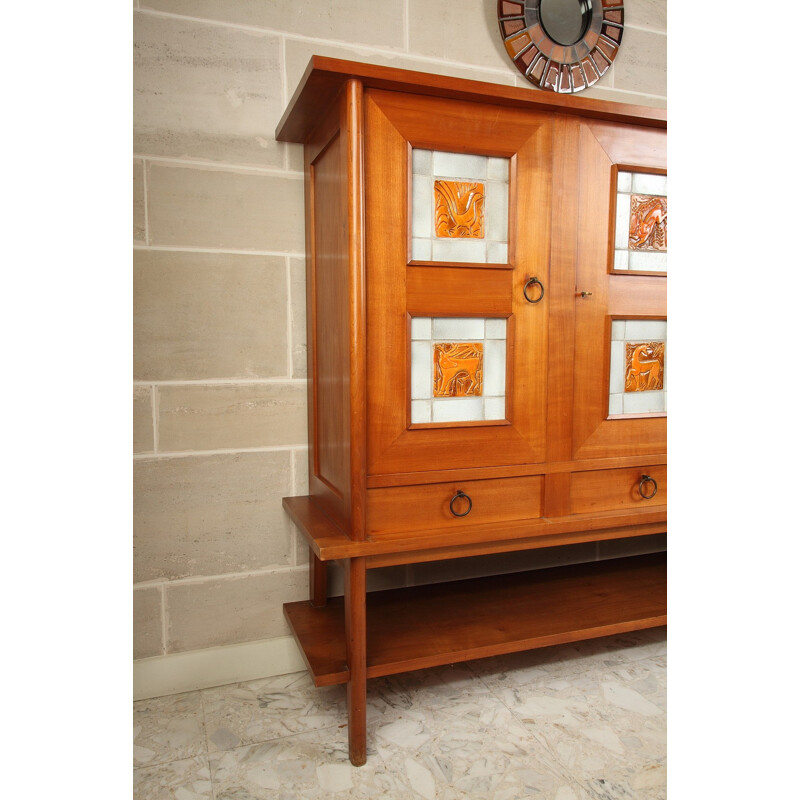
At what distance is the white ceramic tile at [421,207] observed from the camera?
1.42 metres

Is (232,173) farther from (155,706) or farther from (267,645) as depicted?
(155,706)

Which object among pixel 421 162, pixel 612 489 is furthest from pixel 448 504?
pixel 421 162

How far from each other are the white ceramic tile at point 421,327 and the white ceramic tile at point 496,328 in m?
0.15

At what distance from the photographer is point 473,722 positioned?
61.1 inches

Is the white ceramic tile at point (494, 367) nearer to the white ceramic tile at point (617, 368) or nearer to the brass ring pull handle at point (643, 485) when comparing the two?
the white ceramic tile at point (617, 368)

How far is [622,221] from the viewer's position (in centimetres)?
162

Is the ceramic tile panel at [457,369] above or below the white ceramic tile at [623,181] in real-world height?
below

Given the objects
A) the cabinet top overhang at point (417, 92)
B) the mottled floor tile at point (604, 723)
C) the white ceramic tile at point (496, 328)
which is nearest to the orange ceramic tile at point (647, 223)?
the cabinet top overhang at point (417, 92)

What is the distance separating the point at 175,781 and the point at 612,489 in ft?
4.10

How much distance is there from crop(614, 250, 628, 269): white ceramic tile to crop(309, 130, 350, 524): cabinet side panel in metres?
0.73

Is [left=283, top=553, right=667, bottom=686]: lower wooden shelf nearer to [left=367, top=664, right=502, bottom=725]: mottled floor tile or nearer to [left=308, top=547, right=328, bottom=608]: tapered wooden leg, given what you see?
[left=308, top=547, right=328, bottom=608]: tapered wooden leg
